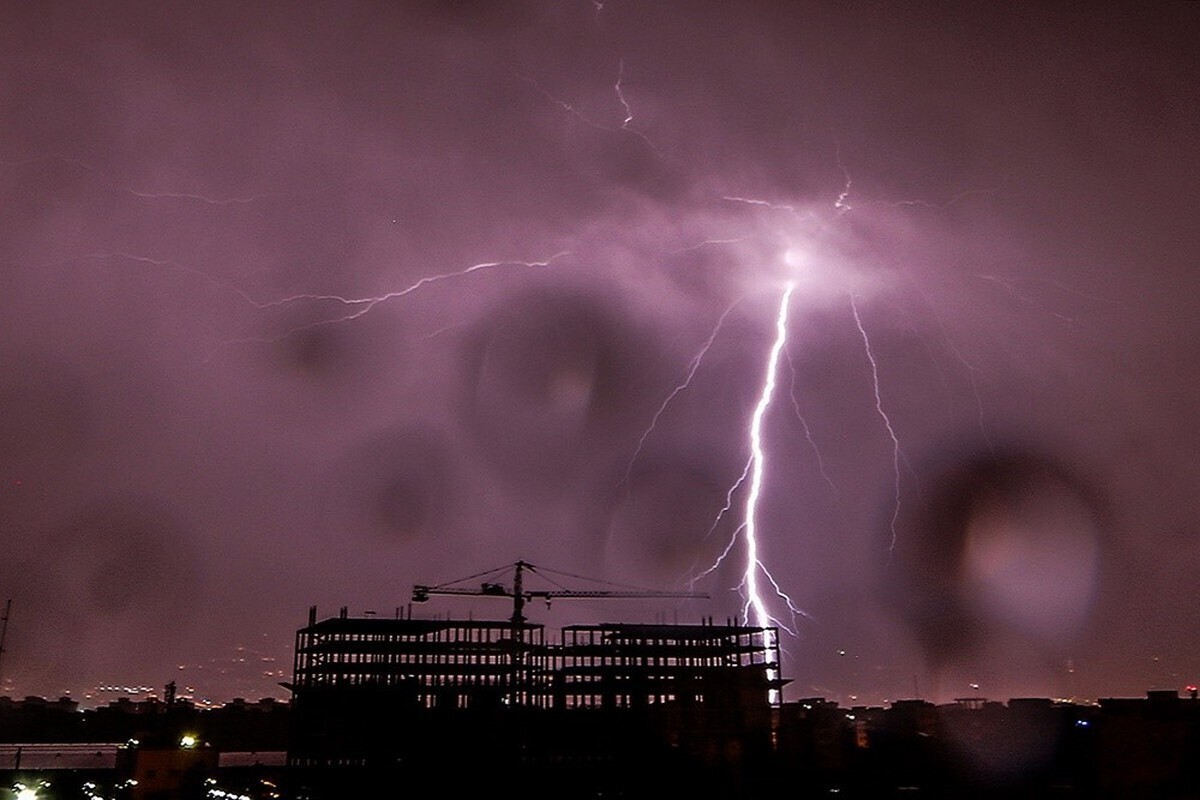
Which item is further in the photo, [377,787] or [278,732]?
[278,732]

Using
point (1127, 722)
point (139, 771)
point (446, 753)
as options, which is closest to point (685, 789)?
point (446, 753)

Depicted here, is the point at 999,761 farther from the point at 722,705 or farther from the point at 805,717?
the point at 722,705

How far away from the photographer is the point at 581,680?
53188 millimetres

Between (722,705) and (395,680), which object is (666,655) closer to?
(722,705)

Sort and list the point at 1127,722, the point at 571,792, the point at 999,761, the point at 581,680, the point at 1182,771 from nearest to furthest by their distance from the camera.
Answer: the point at 1182,771 → the point at 1127,722 → the point at 999,761 → the point at 571,792 → the point at 581,680

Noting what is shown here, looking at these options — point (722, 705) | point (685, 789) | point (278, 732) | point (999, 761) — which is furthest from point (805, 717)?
point (278, 732)

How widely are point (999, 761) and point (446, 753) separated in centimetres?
2569

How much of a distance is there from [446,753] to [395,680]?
5.83 meters

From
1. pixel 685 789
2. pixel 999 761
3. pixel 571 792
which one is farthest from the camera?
pixel 571 792

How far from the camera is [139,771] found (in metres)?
40.0

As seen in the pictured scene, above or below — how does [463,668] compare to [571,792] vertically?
above

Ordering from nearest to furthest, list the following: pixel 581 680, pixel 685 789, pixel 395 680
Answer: pixel 685 789 < pixel 395 680 < pixel 581 680

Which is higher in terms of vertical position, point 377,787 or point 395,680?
point 395,680

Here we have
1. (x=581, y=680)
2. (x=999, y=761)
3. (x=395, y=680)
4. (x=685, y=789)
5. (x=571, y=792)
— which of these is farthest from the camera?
(x=581, y=680)
